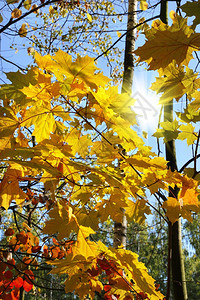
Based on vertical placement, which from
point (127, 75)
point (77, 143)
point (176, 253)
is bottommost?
point (176, 253)

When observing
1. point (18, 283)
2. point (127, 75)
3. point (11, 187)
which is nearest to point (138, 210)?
point (11, 187)

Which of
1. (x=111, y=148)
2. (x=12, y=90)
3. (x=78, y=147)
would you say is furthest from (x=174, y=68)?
(x=12, y=90)

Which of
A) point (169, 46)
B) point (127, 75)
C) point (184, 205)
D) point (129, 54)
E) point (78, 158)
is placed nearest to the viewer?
point (169, 46)

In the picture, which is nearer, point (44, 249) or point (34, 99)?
point (34, 99)

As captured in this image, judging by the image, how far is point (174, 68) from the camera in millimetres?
910

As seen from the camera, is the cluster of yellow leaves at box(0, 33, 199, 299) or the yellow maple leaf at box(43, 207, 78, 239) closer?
the cluster of yellow leaves at box(0, 33, 199, 299)

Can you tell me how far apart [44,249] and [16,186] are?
1.16 meters

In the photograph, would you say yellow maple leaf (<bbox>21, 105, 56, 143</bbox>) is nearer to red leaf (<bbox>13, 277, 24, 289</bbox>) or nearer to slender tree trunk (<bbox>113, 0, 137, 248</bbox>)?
red leaf (<bbox>13, 277, 24, 289</bbox>)

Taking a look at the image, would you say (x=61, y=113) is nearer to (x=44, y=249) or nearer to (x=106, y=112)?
(x=106, y=112)

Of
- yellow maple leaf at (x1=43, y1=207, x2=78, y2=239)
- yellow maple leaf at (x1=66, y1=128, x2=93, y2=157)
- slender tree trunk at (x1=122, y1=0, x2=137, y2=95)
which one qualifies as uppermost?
slender tree trunk at (x1=122, y1=0, x2=137, y2=95)

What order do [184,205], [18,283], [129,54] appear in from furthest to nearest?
[129,54] → [18,283] → [184,205]

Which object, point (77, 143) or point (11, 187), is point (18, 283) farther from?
point (77, 143)

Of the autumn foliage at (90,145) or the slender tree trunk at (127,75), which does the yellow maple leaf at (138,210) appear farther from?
the slender tree trunk at (127,75)

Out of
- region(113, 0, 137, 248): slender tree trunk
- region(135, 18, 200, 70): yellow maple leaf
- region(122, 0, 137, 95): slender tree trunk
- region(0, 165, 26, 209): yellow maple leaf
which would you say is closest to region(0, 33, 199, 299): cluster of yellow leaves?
region(0, 165, 26, 209): yellow maple leaf
